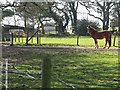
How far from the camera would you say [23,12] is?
1848 cm

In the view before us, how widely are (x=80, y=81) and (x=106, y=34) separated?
10.0m

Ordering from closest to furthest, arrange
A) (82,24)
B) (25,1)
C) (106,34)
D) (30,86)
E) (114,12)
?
1. (30,86)
2. (106,34)
3. (25,1)
4. (82,24)
5. (114,12)

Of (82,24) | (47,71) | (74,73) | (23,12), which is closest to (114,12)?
(82,24)

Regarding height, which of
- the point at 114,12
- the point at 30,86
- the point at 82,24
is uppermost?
the point at 114,12

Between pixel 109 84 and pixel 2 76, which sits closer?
pixel 109 84

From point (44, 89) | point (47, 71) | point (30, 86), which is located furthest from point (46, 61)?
point (30, 86)

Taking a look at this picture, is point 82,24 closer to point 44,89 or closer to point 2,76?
point 2,76

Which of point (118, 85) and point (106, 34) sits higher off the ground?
point (106, 34)

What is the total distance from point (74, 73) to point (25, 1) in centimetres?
1268

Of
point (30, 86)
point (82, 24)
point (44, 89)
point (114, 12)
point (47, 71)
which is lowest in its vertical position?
point (30, 86)

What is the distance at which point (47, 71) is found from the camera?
2.91m

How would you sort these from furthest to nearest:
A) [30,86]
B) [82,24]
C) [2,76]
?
[82,24]
[2,76]
[30,86]

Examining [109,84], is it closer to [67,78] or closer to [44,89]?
[67,78]

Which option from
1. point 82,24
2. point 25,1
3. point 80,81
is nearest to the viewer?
point 80,81
